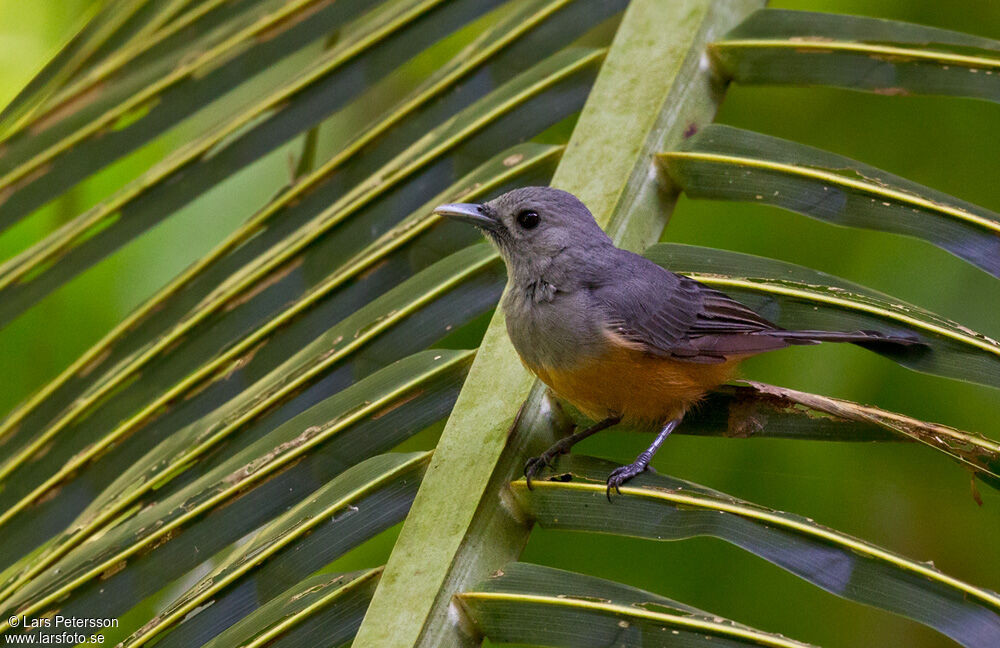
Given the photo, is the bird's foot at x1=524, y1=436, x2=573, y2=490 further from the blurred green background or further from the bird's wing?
the blurred green background

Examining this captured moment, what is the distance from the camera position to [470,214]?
254 cm

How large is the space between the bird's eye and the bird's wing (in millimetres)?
240

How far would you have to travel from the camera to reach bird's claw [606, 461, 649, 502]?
6.62 feet

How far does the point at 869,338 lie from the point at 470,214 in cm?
96

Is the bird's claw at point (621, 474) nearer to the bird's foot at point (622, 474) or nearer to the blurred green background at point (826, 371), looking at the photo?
the bird's foot at point (622, 474)

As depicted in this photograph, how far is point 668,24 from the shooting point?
251 centimetres

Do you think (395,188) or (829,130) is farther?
(829,130)

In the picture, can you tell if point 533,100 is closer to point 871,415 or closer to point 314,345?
point 314,345

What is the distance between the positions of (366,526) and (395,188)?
0.90 m

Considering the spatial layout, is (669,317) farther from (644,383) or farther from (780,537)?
(780,537)

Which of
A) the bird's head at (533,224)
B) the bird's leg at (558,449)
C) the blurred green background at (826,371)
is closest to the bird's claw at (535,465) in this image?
the bird's leg at (558,449)

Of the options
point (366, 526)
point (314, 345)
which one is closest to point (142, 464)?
point (314, 345)

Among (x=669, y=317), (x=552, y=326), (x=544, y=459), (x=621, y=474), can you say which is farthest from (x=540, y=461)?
(x=669, y=317)

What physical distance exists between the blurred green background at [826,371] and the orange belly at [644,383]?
0.40 meters
